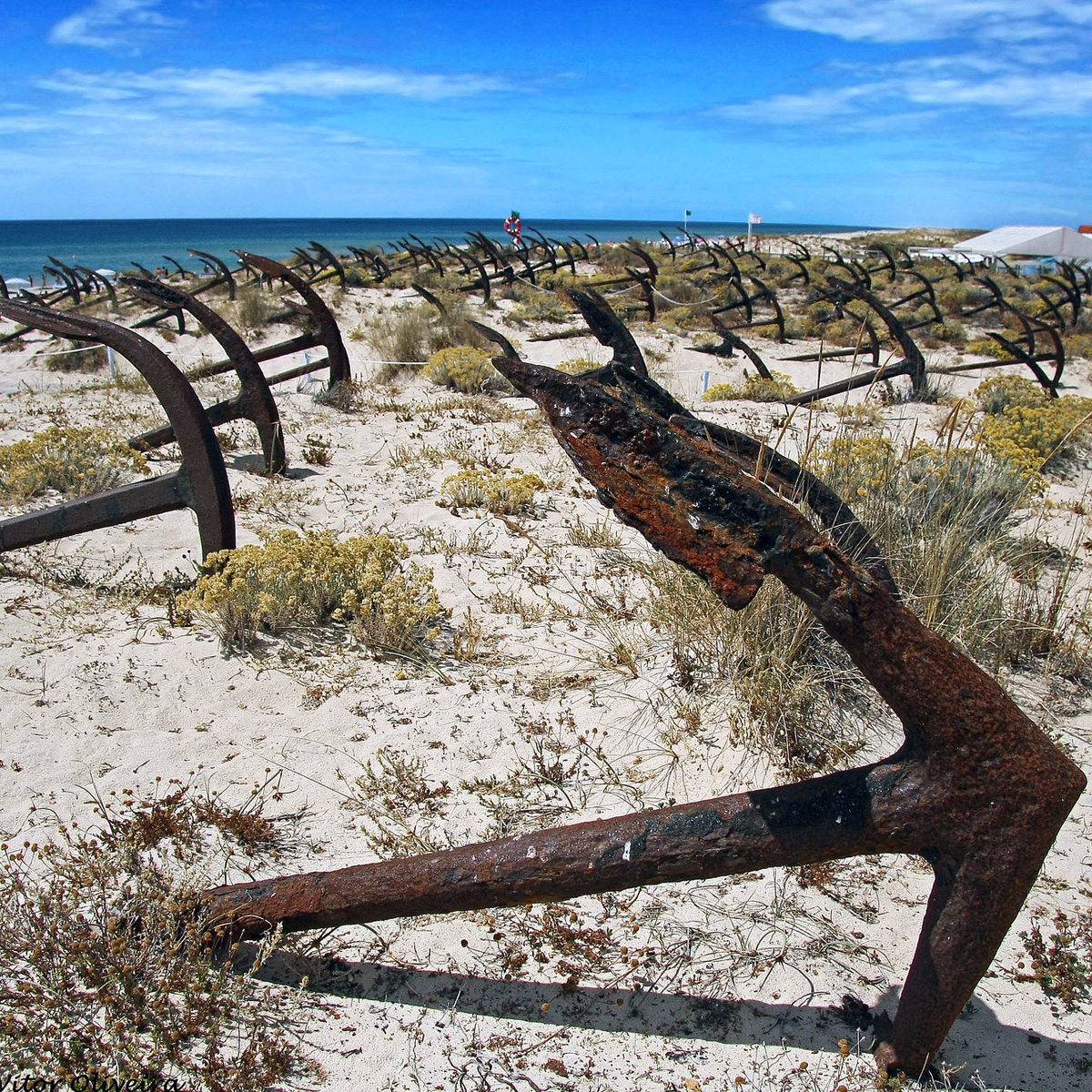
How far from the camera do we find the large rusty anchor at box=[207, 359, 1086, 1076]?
119cm

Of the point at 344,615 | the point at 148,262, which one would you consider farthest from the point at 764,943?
the point at 148,262

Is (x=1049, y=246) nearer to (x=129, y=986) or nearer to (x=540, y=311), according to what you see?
(x=540, y=311)

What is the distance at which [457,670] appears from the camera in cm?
318

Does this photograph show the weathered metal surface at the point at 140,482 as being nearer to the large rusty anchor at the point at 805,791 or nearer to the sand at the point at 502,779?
the sand at the point at 502,779

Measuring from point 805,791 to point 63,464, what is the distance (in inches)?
204

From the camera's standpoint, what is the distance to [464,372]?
833 cm

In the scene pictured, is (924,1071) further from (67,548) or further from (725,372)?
(725,372)

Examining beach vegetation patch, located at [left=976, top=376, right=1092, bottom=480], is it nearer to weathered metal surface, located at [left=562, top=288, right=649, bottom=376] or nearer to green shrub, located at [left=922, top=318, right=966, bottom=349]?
weathered metal surface, located at [left=562, top=288, right=649, bottom=376]

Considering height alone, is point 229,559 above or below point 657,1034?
above

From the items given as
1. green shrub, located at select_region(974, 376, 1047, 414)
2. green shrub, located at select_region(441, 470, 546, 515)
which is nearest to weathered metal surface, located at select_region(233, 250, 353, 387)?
green shrub, located at select_region(441, 470, 546, 515)

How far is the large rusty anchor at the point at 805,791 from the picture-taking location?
1.19 meters

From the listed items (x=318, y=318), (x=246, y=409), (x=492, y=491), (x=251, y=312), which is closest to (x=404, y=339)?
(x=318, y=318)

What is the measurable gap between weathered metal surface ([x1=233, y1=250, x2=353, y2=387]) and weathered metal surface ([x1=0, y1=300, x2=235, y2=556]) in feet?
9.31

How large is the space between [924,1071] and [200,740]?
2.23m
